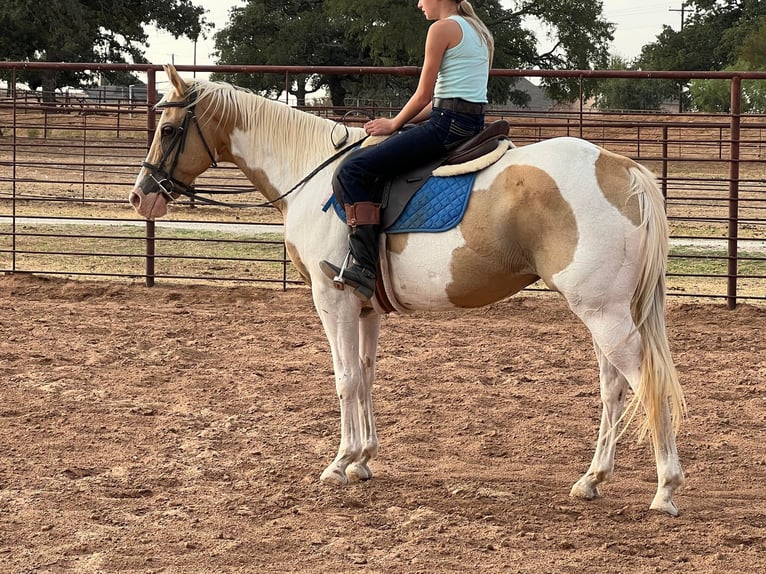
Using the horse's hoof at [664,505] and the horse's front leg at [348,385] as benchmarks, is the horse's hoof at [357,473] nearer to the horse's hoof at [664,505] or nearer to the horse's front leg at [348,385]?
the horse's front leg at [348,385]

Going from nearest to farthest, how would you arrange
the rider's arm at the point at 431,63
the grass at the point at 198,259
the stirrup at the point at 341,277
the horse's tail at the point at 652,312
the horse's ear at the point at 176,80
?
the horse's tail at the point at 652,312 < the rider's arm at the point at 431,63 < the stirrup at the point at 341,277 < the horse's ear at the point at 176,80 < the grass at the point at 198,259

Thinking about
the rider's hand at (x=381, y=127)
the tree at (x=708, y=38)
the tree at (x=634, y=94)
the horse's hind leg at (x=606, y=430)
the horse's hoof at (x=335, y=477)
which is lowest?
the horse's hoof at (x=335, y=477)

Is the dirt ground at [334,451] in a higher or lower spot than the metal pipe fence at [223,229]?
lower

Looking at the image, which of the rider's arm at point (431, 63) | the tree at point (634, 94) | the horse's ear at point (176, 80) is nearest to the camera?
the rider's arm at point (431, 63)

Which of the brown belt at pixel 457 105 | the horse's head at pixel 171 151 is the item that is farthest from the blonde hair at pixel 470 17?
the horse's head at pixel 171 151

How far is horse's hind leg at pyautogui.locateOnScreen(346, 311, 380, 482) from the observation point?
15.0 ft

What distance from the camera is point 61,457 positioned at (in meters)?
4.76

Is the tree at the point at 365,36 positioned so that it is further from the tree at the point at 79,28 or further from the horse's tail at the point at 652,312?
the horse's tail at the point at 652,312

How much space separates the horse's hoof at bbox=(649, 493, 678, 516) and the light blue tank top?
189cm

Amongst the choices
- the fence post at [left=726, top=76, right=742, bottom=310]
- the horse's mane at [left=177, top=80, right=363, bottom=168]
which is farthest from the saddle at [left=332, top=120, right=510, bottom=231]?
the fence post at [left=726, top=76, right=742, bottom=310]

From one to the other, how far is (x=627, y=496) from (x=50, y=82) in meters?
31.0

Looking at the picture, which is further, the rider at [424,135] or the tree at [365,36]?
the tree at [365,36]

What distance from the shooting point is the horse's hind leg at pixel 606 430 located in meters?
4.28

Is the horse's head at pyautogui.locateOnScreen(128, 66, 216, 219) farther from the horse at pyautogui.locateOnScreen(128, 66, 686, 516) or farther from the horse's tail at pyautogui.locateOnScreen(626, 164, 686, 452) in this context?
the horse's tail at pyautogui.locateOnScreen(626, 164, 686, 452)
